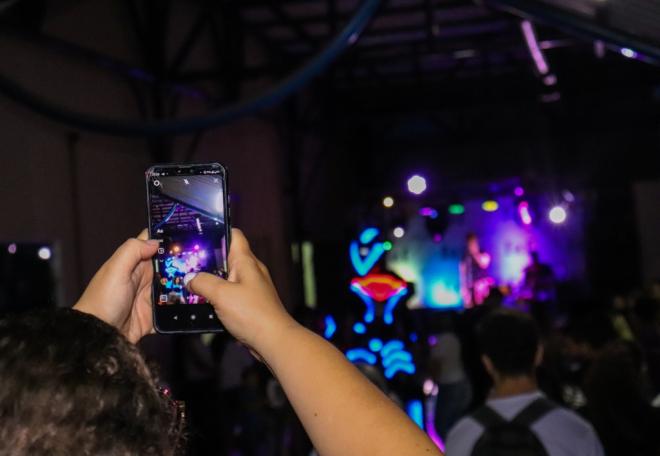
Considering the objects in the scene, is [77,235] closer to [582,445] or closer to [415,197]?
[582,445]

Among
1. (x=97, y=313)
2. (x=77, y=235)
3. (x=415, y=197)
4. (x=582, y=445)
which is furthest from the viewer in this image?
(x=415, y=197)

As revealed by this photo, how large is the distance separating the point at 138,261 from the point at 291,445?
5.82 meters

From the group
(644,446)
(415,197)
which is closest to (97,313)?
(644,446)

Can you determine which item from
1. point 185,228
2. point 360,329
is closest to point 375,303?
point 360,329

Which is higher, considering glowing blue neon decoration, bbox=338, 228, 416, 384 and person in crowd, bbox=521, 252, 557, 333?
glowing blue neon decoration, bbox=338, 228, 416, 384

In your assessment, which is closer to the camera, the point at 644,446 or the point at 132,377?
the point at 132,377

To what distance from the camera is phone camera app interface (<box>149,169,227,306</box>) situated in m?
1.29

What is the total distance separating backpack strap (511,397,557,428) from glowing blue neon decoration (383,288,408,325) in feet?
7.15

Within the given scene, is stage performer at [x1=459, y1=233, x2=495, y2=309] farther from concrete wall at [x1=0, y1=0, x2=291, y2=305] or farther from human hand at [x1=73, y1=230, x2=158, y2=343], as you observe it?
human hand at [x1=73, y1=230, x2=158, y2=343]

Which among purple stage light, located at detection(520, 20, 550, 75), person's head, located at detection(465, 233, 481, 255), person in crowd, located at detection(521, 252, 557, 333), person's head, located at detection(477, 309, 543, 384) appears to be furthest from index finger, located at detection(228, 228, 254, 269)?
person's head, located at detection(465, 233, 481, 255)

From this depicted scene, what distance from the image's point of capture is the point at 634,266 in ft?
51.0

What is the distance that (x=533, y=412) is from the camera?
8.73 ft

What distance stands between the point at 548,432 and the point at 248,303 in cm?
180

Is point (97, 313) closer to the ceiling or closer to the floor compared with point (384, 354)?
closer to the ceiling
